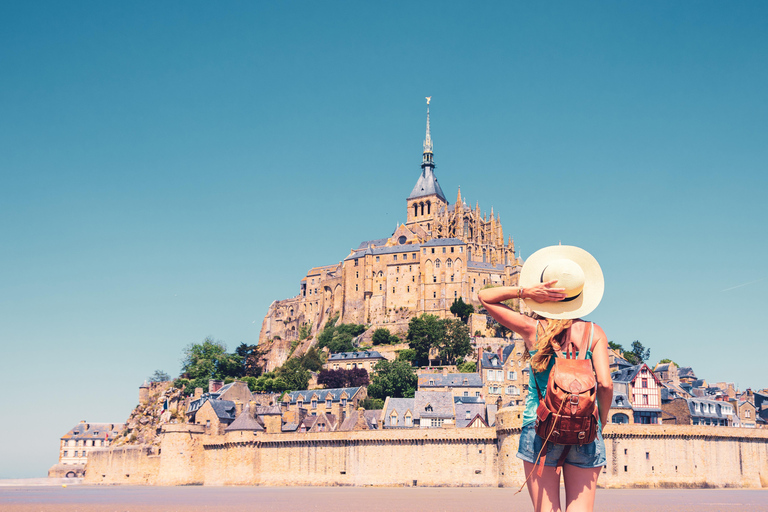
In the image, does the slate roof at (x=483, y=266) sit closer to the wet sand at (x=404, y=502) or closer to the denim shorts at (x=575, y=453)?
the wet sand at (x=404, y=502)

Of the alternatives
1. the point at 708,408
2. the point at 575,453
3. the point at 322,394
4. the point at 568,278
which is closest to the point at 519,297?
the point at 568,278

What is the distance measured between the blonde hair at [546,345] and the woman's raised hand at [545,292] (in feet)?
0.87

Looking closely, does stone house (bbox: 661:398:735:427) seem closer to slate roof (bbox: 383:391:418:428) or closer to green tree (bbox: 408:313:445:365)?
slate roof (bbox: 383:391:418:428)

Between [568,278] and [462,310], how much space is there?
10367 cm

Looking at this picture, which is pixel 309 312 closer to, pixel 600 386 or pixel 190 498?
pixel 190 498

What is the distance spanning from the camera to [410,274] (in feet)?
396

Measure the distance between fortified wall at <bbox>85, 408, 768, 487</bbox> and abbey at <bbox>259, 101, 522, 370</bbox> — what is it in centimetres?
4954

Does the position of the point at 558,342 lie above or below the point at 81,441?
above

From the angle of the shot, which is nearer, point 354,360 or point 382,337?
point 354,360

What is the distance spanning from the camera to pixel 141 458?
74250mm

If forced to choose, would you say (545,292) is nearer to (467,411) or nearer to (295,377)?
(467,411)

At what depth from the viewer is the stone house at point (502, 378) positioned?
80.1 m

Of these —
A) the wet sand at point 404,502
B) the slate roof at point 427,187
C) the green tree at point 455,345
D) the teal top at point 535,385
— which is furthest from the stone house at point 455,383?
the teal top at point 535,385

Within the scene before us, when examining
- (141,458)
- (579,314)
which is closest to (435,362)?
(141,458)
